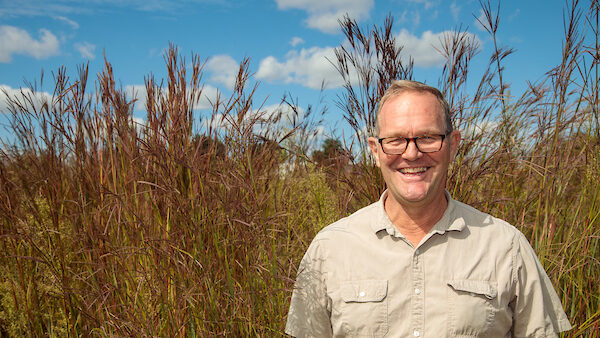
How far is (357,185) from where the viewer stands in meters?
2.82

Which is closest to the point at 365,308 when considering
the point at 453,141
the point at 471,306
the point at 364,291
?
the point at 364,291

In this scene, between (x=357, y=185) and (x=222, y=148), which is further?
(x=357, y=185)

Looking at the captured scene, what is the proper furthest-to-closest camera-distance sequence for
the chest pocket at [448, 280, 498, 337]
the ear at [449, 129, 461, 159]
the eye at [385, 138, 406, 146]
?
the ear at [449, 129, 461, 159] → the eye at [385, 138, 406, 146] → the chest pocket at [448, 280, 498, 337]

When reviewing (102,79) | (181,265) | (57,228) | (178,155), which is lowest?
(181,265)

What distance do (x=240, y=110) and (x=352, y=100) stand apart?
0.74 metres

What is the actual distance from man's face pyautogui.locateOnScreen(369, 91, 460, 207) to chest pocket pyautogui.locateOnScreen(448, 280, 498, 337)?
342 mm

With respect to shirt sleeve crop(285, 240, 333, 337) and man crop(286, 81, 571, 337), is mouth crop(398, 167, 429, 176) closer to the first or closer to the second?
man crop(286, 81, 571, 337)

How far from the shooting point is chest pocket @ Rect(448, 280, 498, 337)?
1684 mm

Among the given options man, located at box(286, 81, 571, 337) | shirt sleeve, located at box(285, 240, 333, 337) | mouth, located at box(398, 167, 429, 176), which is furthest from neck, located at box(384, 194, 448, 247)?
shirt sleeve, located at box(285, 240, 333, 337)

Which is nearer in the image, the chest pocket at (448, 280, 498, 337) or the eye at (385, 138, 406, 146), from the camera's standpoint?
the chest pocket at (448, 280, 498, 337)

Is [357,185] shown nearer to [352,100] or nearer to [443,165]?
[352,100]

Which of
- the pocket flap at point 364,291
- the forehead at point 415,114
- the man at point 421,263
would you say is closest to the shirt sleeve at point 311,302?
the man at point 421,263

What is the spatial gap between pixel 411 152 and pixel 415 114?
15cm

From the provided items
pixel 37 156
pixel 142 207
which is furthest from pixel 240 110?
pixel 37 156
